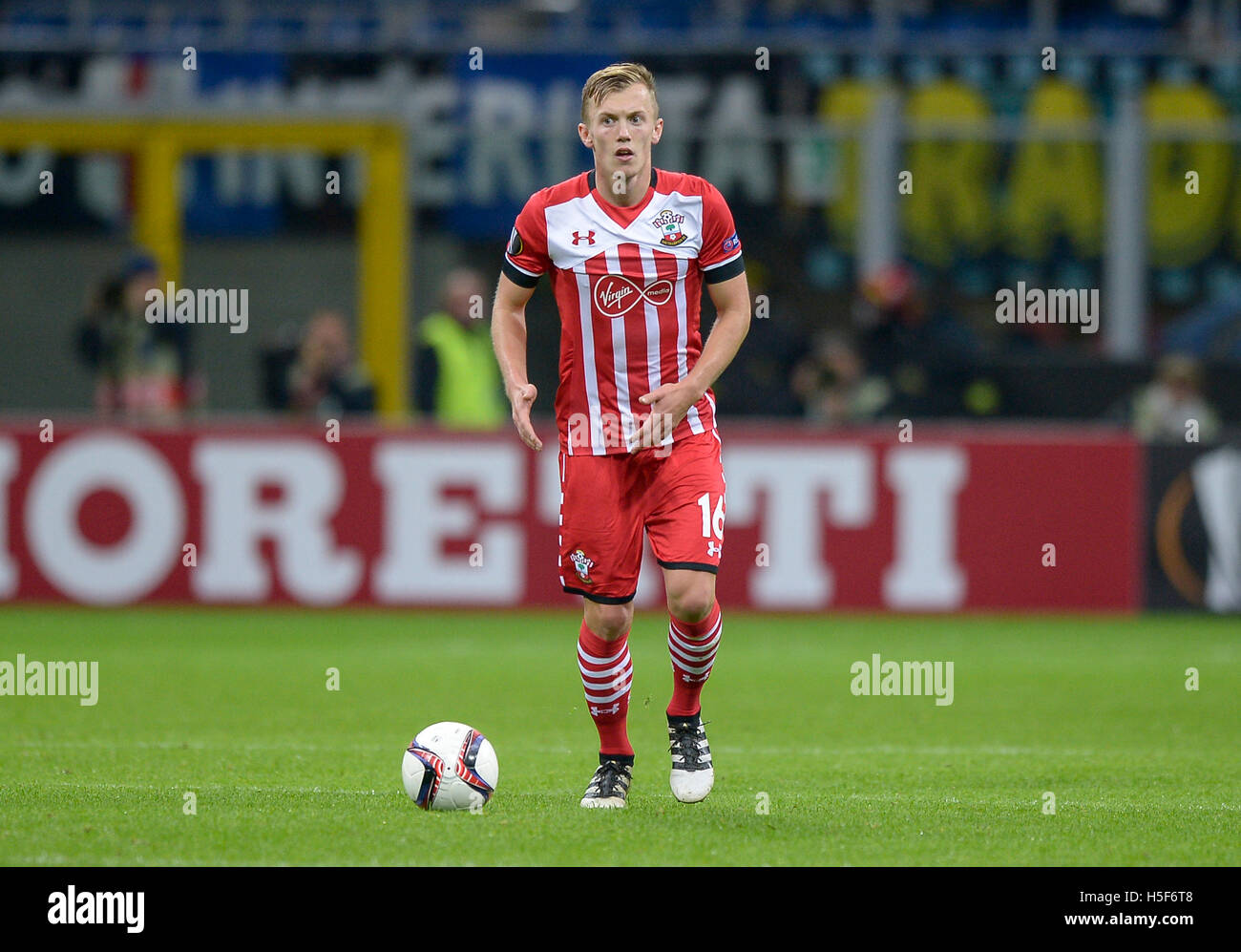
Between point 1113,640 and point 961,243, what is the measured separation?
6.11 metres

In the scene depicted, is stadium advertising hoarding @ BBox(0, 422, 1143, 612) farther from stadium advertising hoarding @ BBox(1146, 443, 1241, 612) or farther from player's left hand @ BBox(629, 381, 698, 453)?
player's left hand @ BBox(629, 381, 698, 453)

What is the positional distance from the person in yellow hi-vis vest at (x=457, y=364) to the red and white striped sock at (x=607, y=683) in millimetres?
7788

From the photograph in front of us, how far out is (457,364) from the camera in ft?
47.7

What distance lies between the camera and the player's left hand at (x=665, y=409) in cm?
646

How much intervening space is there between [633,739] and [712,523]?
7.98 feet

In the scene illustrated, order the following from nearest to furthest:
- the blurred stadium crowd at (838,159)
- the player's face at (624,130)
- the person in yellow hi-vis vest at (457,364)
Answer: the player's face at (624,130)
the person in yellow hi-vis vest at (457,364)
the blurred stadium crowd at (838,159)

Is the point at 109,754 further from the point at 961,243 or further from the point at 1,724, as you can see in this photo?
the point at 961,243

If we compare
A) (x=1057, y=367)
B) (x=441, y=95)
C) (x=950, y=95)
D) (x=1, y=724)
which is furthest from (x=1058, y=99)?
(x=1, y=724)

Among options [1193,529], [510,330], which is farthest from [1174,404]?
[510,330]

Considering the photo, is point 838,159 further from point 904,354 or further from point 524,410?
point 524,410

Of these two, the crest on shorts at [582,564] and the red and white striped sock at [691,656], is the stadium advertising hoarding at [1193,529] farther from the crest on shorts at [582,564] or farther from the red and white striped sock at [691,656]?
the crest on shorts at [582,564]

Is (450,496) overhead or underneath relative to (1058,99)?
underneath

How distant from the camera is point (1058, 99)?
18.2 m

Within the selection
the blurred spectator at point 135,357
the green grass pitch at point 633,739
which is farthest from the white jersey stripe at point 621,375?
the blurred spectator at point 135,357
